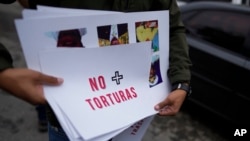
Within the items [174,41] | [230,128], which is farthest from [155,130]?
[174,41]

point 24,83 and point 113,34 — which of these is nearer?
point 24,83

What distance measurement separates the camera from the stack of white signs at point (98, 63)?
3.60 feet

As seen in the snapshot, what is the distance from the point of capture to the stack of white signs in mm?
1098

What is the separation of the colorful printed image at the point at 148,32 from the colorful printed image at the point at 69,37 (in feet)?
0.78

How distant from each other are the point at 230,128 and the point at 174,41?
233 cm

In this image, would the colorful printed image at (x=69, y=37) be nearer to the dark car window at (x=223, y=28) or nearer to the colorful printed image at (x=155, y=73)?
the colorful printed image at (x=155, y=73)

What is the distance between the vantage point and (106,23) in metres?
1.21

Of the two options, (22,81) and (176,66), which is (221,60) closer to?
(176,66)

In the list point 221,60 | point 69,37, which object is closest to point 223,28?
point 221,60

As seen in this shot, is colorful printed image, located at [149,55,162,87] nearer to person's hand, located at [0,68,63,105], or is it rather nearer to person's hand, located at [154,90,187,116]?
person's hand, located at [154,90,187,116]

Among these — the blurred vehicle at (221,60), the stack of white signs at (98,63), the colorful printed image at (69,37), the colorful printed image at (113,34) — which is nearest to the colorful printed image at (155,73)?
the stack of white signs at (98,63)

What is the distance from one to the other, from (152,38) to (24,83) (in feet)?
1.77

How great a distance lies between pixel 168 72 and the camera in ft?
4.84

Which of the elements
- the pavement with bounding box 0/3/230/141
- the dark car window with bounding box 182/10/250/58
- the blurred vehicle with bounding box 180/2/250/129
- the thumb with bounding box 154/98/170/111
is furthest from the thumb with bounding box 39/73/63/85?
the dark car window with bounding box 182/10/250/58
